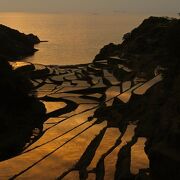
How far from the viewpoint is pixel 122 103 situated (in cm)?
1916

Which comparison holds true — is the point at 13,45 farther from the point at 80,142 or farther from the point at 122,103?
the point at 80,142

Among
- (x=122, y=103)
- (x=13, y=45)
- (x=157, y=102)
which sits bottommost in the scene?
(x=13, y=45)

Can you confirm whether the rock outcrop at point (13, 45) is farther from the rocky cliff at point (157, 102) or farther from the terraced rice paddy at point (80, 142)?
the terraced rice paddy at point (80, 142)

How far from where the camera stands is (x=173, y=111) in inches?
460

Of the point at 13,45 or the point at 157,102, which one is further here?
the point at 13,45

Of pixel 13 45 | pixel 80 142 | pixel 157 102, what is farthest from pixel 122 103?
pixel 13 45

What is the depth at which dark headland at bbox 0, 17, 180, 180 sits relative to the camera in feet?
31.1

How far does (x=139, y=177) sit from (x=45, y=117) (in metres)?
11.3

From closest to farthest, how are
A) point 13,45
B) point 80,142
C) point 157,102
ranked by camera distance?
point 80,142, point 157,102, point 13,45

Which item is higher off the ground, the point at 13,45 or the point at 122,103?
the point at 122,103

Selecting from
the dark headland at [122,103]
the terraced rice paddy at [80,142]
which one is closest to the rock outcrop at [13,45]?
the dark headland at [122,103]

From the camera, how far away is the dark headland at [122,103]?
9488 millimetres

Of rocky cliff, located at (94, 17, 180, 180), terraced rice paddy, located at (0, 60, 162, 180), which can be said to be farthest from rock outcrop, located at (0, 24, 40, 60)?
terraced rice paddy, located at (0, 60, 162, 180)

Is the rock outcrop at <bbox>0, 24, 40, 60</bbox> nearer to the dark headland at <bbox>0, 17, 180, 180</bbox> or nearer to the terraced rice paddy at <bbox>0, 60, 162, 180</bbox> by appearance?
the dark headland at <bbox>0, 17, 180, 180</bbox>
